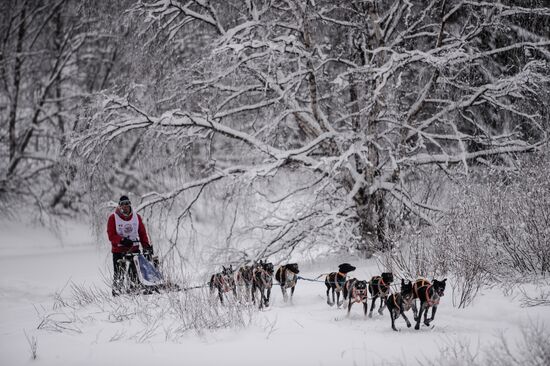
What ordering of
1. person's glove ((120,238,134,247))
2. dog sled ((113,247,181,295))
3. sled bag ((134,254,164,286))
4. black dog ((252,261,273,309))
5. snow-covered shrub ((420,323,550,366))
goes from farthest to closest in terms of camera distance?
person's glove ((120,238,134,247)) < sled bag ((134,254,164,286)) < dog sled ((113,247,181,295)) < black dog ((252,261,273,309)) < snow-covered shrub ((420,323,550,366))

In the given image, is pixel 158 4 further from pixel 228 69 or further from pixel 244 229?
pixel 244 229

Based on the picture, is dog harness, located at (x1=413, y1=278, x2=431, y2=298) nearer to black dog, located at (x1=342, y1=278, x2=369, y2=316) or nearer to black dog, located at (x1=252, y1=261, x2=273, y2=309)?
black dog, located at (x1=342, y1=278, x2=369, y2=316)

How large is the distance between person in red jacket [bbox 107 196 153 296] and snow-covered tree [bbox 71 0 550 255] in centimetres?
115

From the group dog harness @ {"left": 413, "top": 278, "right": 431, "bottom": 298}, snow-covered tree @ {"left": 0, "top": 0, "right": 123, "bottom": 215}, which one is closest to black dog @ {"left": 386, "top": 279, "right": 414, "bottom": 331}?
dog harness @ {"left": 413, "top": 278, "right": 431, "bottom": 298}

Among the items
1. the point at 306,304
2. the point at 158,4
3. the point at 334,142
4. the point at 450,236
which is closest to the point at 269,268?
the point at 306,304

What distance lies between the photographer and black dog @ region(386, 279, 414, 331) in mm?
4656

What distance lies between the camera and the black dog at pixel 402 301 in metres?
4.66

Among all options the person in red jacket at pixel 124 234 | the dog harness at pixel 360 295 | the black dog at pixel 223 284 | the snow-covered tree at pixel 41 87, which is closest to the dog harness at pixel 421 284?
the dog harness at pixel 360 295

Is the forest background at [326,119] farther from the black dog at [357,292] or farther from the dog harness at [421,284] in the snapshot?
the dog harness at [421,284]

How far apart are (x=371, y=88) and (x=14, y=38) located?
1556 cm

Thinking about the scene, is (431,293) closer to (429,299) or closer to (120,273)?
(429,299)

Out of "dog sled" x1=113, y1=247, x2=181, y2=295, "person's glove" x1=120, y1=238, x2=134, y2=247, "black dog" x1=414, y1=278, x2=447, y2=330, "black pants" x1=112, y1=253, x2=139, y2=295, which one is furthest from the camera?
"person's glove" x1=120, y1=238, x2=134, y2=247

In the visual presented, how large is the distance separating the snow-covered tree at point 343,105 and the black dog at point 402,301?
130 inches

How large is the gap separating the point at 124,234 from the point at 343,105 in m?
5.60
